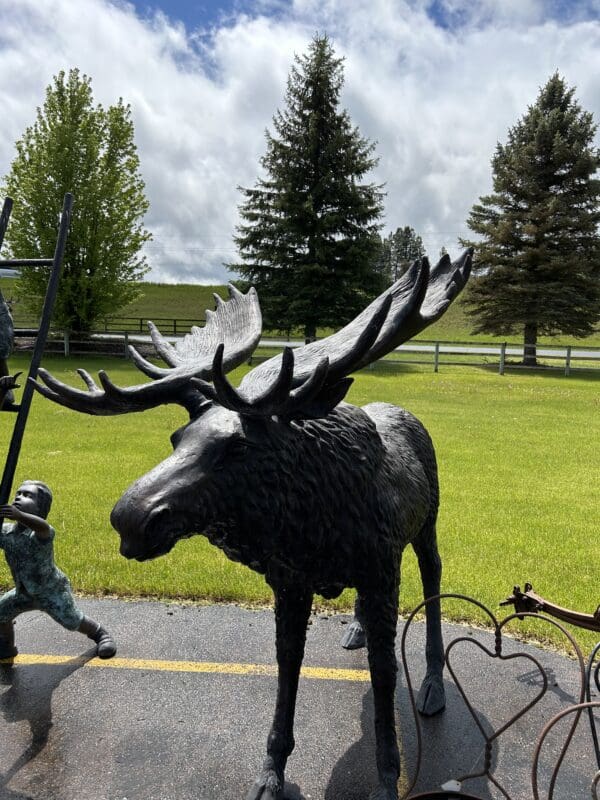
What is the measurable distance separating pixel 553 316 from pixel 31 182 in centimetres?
2223

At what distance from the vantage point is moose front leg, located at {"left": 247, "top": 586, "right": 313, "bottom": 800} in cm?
259

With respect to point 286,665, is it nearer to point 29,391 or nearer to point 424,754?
point 424,754

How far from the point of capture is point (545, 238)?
83.7 feet

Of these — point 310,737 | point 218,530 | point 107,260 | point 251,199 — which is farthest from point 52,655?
point 251,199

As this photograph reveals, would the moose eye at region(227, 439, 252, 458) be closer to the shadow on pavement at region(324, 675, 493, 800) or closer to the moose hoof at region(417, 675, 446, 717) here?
the shadow on pavement at region(324, 675, 493, 800)

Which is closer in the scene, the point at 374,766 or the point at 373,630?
the point at 373,630

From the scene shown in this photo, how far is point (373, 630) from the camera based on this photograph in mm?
2461

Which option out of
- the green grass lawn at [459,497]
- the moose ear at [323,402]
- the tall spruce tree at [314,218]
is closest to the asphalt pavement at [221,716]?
the green grass lawn at [459,497]

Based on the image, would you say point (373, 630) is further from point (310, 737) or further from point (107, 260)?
point (107, 260)

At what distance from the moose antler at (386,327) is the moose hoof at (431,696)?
2.01 m

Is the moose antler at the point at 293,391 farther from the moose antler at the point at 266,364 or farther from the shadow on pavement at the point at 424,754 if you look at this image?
the shadow on pavement at the point at 424,754

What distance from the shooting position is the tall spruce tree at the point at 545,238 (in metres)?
25.1

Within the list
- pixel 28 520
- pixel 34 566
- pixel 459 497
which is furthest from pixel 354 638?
pixel 459 497

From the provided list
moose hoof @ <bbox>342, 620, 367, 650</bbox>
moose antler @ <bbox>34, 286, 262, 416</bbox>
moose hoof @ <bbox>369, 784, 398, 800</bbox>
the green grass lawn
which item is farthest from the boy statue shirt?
moose hoof @ <bbox>369, 784, 398, 800</bbox>
